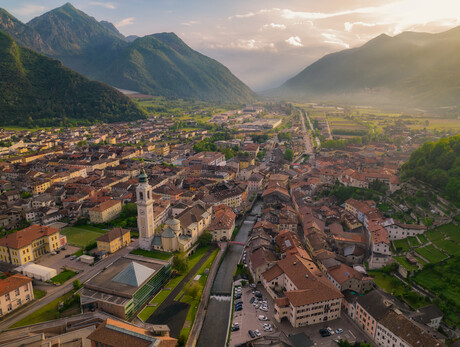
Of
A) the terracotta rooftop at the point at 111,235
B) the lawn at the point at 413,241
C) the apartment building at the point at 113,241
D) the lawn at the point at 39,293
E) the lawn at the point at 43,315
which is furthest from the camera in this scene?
the lawn at the point at 413,241

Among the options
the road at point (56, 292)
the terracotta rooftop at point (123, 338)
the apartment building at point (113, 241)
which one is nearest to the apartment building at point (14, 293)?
the road at point (56, 292)

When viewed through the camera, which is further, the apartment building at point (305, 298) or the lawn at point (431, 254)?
the lawn at point (431, 254)

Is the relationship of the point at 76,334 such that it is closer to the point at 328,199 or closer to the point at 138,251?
the point at 138,251

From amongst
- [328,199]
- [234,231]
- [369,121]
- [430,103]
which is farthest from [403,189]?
[430,103]

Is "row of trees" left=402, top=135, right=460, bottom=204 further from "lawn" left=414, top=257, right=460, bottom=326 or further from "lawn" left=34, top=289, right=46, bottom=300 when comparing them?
"lawn" left=34, top=289, right=46, bottom=300

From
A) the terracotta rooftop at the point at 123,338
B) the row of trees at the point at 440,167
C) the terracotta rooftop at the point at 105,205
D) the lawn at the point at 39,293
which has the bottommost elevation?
→ the lawn at the point at 39,293

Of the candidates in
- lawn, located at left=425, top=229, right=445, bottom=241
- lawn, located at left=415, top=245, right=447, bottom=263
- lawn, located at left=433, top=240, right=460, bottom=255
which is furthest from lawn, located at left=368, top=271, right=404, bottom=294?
lawn, located at left=425, top=229, right=445, bottom=241

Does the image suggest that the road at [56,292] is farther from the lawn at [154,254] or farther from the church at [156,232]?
the church at [156,232]
